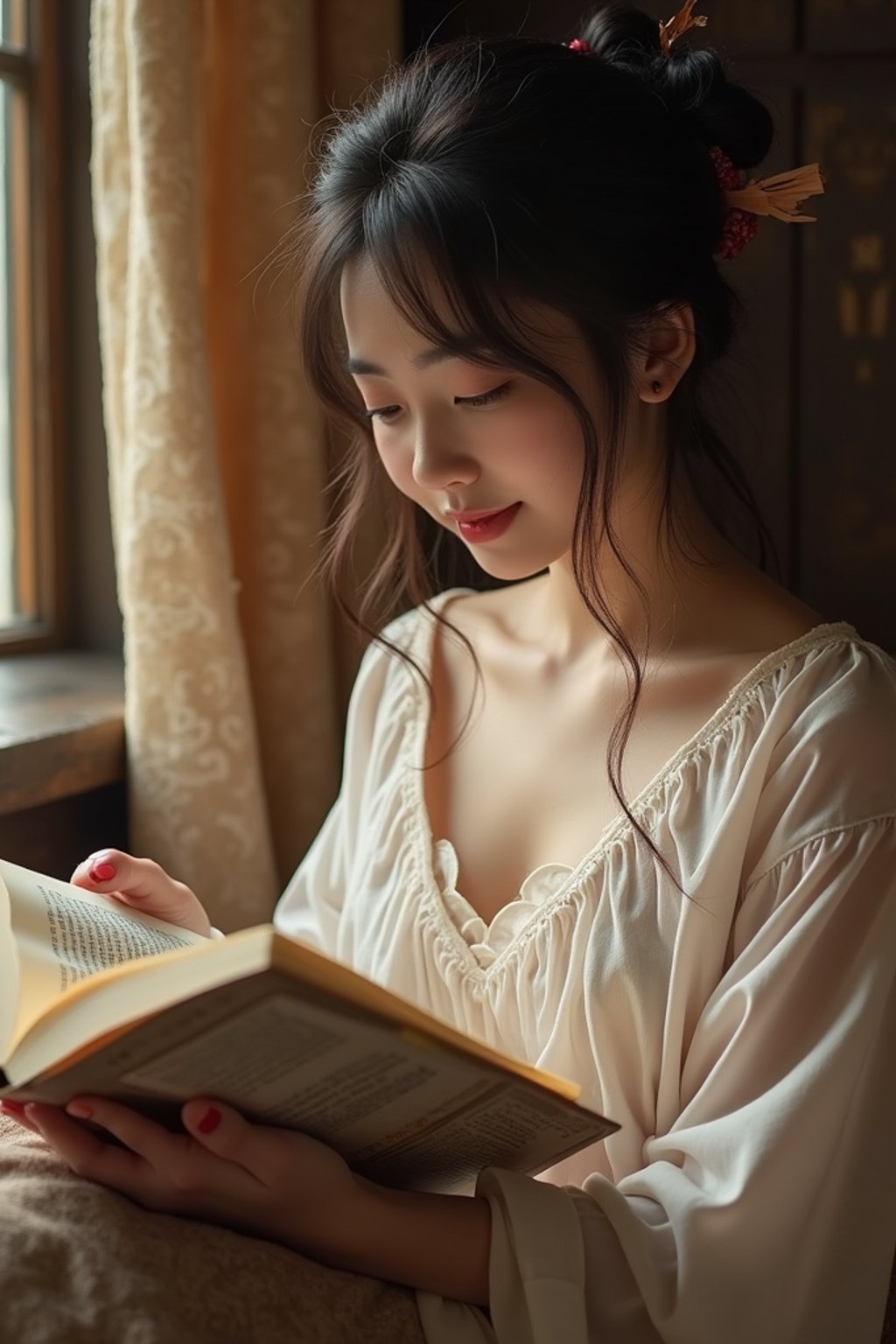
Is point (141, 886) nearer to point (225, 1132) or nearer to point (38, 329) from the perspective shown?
point (225, 1132)

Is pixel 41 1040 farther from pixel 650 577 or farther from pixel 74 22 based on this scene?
pixel 74 22

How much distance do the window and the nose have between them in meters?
1.01

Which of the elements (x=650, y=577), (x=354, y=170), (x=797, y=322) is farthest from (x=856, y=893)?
(x=797, y=322)

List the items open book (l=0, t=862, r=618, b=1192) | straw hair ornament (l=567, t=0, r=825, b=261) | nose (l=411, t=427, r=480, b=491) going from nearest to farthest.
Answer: open book (l=0, t=862, r=618, b=1192)
nose (l=411, t=427, r=480, b=491)
straw hair ornament (l=567, t=0, r=825, b=261)

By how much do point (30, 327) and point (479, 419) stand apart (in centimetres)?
107

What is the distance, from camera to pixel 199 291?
65.0 inches

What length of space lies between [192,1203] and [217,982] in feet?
0.91

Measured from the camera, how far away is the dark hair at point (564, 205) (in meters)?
1.14

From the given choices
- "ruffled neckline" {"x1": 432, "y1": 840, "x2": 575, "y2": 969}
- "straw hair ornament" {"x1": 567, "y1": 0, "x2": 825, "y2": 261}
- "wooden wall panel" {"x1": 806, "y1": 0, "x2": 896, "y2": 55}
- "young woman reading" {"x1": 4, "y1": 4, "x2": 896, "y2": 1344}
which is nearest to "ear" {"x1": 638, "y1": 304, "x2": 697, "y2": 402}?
"young woman reading" {"x1": 4, "y1": 4, "x2": 896, "y2": 1344}

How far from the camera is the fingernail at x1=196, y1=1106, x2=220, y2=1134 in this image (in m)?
0.83

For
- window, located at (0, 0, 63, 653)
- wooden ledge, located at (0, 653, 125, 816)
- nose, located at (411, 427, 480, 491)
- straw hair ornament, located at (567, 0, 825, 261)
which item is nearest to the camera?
nose, located at (411, 427, 480, 491)

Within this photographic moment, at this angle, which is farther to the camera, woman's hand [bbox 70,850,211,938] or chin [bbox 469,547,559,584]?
chin [bbox 469,547,559,584]

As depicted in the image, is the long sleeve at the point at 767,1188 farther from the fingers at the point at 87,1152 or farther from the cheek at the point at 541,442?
the cheek at the point at 541,442

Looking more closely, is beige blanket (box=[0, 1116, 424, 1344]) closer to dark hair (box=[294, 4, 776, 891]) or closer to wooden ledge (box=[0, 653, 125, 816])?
dark hair (box=[294, 4, 776, 891])
